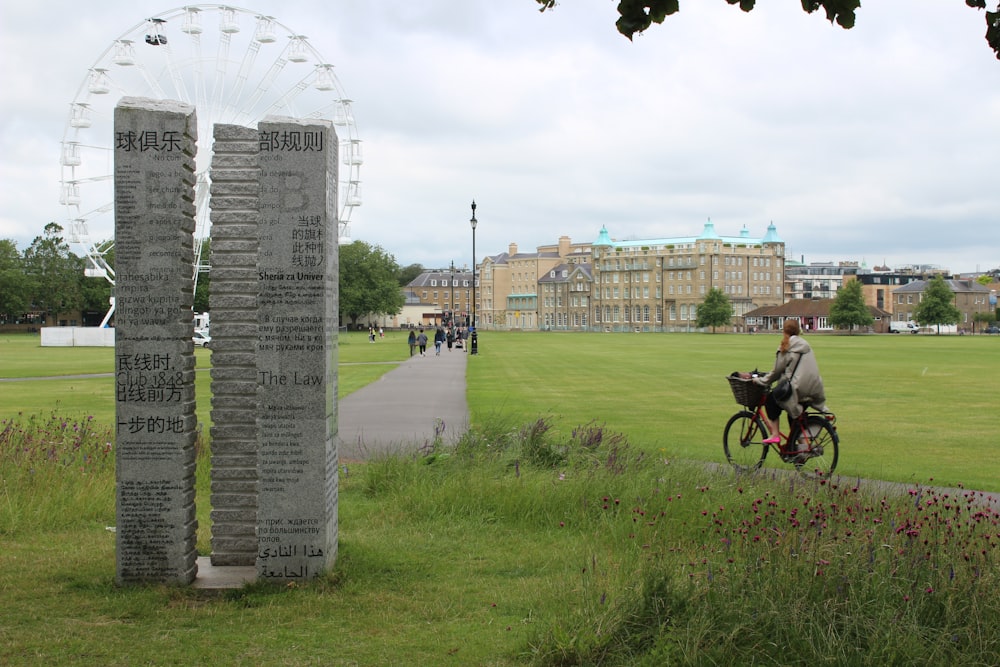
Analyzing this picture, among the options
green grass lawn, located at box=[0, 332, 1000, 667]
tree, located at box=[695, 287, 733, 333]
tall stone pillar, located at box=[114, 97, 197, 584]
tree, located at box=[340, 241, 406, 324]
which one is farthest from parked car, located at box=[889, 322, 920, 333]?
tall stone pillar, located at box=[114, 97, 197, 584]

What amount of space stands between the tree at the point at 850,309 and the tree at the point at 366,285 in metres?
61.7

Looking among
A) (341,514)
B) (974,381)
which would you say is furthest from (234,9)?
(341,514)

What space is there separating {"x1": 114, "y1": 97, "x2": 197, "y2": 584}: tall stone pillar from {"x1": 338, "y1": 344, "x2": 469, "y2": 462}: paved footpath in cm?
546

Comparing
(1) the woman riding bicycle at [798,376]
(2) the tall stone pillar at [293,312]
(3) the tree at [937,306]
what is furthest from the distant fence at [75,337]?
(3) the tree at [937,306]

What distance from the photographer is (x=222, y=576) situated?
700 cm

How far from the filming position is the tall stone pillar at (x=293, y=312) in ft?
21.3

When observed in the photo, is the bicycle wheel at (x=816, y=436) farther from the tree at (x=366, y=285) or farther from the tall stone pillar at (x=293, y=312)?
the tree at (x=366, y=285)

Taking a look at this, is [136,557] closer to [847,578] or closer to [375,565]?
[375,565]

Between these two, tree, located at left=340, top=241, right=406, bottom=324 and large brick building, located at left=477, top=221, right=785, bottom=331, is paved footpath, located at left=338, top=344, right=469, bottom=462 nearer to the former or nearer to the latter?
tree, located at left=340, top=241, right=406, bottom=324

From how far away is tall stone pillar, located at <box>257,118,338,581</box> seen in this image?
650 cm

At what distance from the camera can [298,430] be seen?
6.56 m

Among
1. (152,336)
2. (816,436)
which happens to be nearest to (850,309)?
(816,436)

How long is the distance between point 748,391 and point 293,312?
23.2 feet

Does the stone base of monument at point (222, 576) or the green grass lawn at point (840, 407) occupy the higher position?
the stone base of monument at point (222, 576)
